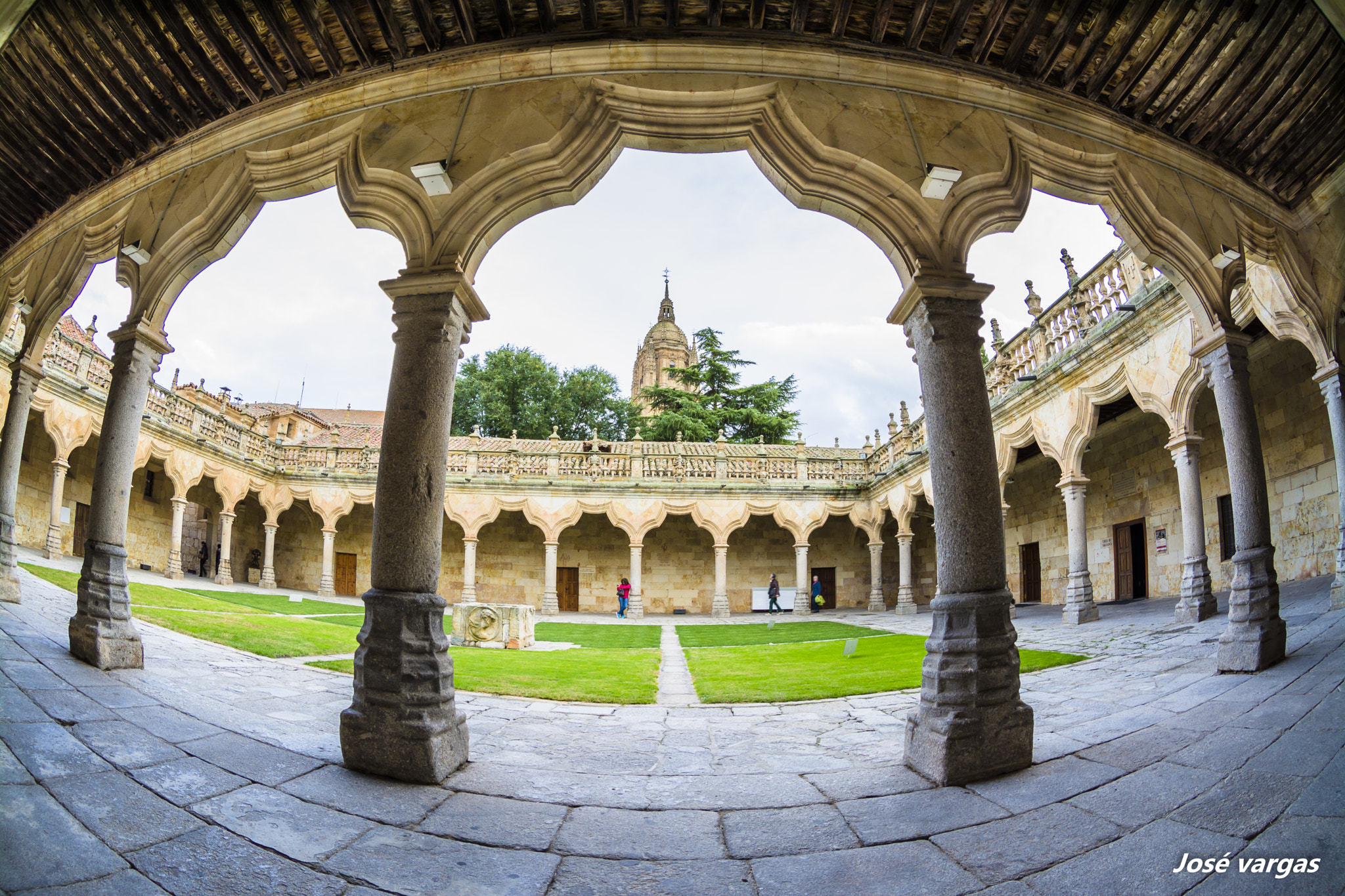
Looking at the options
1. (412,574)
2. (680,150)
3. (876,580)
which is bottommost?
(876,580)

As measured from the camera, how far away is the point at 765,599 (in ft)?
76.1

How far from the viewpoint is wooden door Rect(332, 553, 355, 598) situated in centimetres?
2388

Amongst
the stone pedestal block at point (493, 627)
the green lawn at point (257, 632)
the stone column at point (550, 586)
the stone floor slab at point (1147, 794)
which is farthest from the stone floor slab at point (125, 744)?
the stone column at point (550, 586)

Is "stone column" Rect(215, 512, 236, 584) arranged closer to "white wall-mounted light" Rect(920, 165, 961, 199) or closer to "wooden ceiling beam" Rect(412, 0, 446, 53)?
"wooden ceiling beam" Rect(412, 0, 446, 53)

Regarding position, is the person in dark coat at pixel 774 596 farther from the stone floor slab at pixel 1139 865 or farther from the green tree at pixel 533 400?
the stone floor slab at pixel 1139 865

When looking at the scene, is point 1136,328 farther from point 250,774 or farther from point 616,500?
point 616,500

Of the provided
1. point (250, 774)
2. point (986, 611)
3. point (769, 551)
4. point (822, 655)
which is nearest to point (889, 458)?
point (769, 551)

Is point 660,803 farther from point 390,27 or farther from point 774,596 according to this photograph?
point 774,596

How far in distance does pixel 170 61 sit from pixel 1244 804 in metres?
5.92

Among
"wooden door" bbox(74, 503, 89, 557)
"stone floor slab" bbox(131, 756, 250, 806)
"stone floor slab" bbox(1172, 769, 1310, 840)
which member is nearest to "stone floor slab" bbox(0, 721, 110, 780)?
"stone floor slab" bbox(131, 756, 250, 806)

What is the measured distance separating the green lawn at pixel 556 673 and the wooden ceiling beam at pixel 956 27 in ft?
16.6

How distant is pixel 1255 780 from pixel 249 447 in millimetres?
24785

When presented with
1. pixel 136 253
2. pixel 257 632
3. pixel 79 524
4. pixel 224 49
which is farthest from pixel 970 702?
pixel 79 524

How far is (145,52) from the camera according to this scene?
11.3 feet
